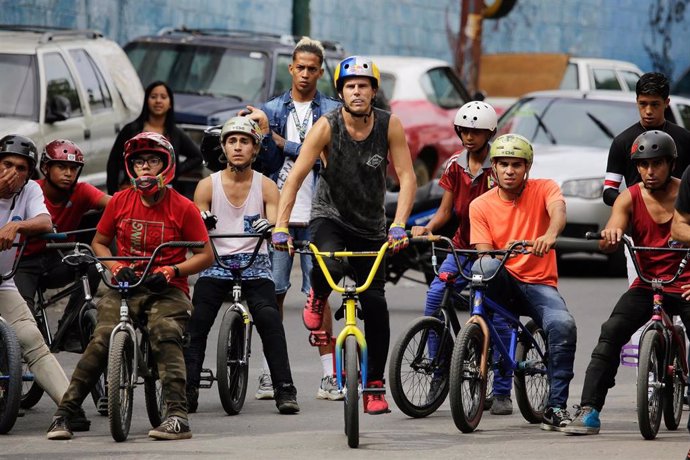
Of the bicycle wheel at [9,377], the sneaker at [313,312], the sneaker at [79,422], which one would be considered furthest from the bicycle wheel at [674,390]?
the bicycle wheel at [9,377]

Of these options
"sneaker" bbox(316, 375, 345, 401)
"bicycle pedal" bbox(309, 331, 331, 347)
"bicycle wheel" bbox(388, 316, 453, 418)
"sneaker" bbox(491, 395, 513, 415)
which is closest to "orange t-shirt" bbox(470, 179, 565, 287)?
"bicycle wheel" bbox(388, 316, 453, 418)

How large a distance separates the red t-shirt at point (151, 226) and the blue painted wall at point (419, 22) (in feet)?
36.7

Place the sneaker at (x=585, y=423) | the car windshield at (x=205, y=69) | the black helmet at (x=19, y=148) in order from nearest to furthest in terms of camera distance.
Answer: the sneaker at (x=585, y=423) < the black helmet at (x=19, y=148) < the car windshield at (x=205, y=69)

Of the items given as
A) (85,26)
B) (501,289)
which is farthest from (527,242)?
(85,26)

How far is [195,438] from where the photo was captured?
8945 mm

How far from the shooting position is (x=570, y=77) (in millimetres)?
27281

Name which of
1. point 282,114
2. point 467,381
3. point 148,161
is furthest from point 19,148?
point 467,381

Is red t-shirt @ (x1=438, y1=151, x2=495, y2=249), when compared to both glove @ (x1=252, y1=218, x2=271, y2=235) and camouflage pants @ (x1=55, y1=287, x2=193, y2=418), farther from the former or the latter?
camouflage pants @ (x1=55, y1=287, x2=193, y2=418)

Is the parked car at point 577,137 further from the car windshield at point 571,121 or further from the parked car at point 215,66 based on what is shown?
the parked car at point 215,66

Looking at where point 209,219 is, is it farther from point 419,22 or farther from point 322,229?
point 419,22

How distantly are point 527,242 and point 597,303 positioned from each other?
692 cm

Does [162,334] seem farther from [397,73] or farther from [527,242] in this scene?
[397,73]

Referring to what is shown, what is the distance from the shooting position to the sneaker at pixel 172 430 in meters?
8.84

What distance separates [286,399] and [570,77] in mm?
18215
